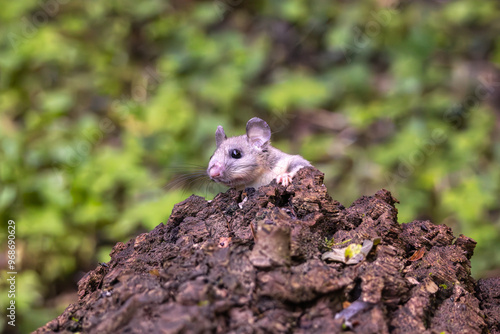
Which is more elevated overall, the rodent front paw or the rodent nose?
the rodent nose

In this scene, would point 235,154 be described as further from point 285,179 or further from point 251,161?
point 285,179

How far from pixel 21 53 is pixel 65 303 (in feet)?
9.44

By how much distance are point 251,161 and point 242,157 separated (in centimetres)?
7

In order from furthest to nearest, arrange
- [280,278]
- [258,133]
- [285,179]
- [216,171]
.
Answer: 1. [258,133]
2. [216,171]
3. [285,179]
4. [280,278]

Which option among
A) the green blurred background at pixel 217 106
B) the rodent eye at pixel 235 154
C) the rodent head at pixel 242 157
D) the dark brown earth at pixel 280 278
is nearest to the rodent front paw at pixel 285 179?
the dark brown earth at pixel 280 278

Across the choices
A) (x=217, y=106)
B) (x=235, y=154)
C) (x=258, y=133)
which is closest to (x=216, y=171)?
(x=235, y=154)

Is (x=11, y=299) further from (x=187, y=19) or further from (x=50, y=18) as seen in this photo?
(x=187, y=19)

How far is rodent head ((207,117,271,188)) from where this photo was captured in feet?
11.6

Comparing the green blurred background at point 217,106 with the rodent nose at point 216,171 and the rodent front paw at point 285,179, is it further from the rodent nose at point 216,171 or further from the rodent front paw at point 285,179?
the rodent front paw at point 285,179

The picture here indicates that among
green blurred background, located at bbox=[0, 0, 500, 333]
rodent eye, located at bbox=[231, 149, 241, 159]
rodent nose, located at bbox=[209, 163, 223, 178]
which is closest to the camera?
rodent nose, located at bbox=[209, 163, 223, 178]

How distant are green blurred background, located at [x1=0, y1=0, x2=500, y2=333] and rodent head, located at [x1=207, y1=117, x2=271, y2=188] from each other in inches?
A: 67.9

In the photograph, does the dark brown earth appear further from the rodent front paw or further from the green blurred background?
the green blurred background

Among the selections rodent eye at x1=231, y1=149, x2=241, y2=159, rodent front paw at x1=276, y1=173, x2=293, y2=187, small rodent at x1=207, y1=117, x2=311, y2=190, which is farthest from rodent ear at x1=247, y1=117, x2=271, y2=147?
rodent front paw at x1=276, y1=173, x2=293, y2=187

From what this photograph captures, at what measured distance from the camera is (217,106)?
249 inches
